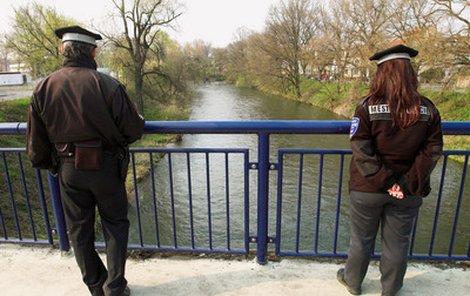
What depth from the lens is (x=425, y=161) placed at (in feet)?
5.62

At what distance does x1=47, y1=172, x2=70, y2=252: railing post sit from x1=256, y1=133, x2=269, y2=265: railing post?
1590mm

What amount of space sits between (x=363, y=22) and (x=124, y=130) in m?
24.8

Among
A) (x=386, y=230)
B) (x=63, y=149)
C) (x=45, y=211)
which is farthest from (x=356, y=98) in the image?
(x=63, y=149)

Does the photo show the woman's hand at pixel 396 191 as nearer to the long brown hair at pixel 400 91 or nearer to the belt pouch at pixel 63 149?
the long brown hair at pixel 400 91

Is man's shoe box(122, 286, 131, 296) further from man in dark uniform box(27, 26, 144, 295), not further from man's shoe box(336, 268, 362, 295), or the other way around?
man's shoe box(336, 268, 362, 295)

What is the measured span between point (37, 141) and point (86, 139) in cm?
33

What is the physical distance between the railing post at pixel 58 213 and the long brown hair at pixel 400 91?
7.83ft

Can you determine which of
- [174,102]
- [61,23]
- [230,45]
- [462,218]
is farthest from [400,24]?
[230,45]

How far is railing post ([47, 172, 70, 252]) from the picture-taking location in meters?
2.49

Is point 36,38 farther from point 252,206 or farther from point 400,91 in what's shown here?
point 400,91

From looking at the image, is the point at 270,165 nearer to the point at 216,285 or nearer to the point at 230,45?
the point at 216,285

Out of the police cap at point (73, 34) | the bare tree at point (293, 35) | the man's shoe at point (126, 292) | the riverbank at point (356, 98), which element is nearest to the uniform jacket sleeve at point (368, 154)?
the police cap at point (73, 34)

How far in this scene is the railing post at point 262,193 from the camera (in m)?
2.23

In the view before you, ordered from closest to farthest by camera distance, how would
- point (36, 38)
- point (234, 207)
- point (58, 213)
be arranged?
point (58, 213) < point (234, 207) < point (36, 38)
